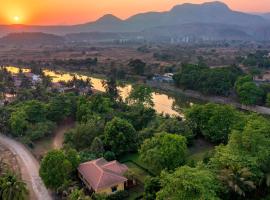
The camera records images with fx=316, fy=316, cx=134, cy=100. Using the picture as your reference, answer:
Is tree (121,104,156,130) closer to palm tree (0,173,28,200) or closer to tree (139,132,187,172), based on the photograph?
tree (139,132,187,172)

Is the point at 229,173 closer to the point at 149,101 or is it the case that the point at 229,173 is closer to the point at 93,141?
the point at 93,141

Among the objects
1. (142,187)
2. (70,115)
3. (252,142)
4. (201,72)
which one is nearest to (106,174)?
(142,187)

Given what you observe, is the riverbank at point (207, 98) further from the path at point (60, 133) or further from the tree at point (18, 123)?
the tree at point (18, 123)

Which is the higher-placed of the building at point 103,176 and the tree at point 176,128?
the tree at point 176,128


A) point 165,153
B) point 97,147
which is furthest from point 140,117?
point 165,153

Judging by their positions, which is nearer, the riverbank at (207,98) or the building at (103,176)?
the building at (103,176)

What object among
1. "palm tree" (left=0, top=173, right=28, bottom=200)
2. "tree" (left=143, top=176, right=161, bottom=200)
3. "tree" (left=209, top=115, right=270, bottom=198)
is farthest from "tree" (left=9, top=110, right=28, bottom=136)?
"tree" (left=209, top=115, right=270, bottom=198)

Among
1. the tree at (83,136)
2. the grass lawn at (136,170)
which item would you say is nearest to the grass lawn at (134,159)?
the grass lawn at (136,170)

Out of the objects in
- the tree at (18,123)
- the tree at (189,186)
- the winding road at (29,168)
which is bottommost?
the winding road at (29,168)

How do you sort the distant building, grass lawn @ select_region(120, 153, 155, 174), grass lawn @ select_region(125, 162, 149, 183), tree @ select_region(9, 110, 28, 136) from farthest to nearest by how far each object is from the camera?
1. the distant building
2. tree @ select_region(9, 110, 28, 136)
3. grass lawn @ select_region(120, 153, 155, 174)
4. grass lawn @ select_region(125, 162, 149, 183)
